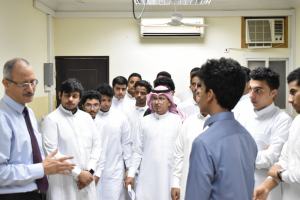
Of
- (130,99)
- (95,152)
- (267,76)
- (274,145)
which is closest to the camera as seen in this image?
(274,145)

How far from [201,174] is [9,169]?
3.49ft

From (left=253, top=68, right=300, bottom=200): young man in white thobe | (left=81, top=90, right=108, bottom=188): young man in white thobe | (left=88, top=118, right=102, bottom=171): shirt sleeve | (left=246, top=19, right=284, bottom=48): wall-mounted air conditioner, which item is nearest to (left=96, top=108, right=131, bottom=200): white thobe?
(left=81, top=90, right=108, bottom=188): young man in white thobe

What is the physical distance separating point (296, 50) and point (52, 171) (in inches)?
209

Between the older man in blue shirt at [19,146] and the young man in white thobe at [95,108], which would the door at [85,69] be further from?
the older man in blue shirt at [19,146]

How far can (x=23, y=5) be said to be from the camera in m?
4.26

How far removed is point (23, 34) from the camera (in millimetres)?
4289

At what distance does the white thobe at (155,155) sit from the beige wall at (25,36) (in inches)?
92.6

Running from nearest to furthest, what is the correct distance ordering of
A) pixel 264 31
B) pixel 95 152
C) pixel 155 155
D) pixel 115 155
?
pixel 95 152 < pixel 155 155 < pixel 115 155 < pixel 264 31

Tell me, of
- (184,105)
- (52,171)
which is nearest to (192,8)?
(184,105)

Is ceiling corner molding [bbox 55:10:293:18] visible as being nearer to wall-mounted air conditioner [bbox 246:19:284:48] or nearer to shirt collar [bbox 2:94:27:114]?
wall-mounted air conditioner [bbox 246:19:284:48]

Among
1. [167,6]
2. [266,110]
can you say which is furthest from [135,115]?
[167,6]

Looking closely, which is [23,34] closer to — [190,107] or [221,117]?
[190,107]

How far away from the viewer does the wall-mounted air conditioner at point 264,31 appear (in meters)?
5.31

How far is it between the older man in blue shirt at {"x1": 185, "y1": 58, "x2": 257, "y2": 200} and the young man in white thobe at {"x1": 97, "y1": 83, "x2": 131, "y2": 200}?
6.16ft
